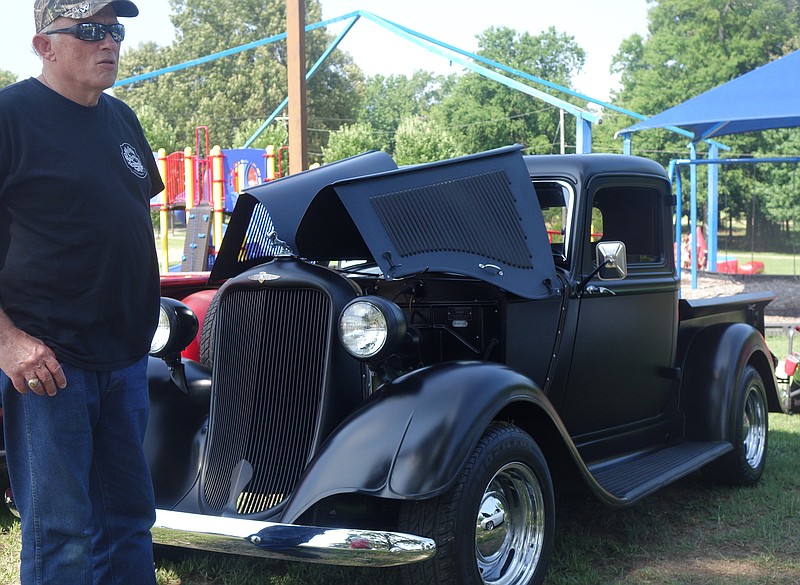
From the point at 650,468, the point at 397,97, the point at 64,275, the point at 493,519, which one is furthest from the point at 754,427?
the point at 397,97

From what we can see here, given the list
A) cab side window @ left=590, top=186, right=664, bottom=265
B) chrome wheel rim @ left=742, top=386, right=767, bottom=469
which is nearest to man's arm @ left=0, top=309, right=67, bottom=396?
Result: cab side window @ left=590, top=186, right=664, bottom=265

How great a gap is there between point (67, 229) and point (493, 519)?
1.83m

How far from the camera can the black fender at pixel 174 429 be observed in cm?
370

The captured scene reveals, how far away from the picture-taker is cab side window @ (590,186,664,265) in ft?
16.4

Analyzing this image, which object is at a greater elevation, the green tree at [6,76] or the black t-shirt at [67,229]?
the green tree at [6,76]

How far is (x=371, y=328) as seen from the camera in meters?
3.35

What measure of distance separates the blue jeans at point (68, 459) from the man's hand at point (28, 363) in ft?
0.18

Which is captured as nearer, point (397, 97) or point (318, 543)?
point (318, 543)

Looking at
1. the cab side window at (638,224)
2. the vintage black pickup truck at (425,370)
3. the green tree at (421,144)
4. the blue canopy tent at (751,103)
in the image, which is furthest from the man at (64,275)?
the green tree at (421,144)

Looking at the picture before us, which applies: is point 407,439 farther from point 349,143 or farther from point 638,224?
point 349,143

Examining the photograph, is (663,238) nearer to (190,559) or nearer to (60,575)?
(190,559)

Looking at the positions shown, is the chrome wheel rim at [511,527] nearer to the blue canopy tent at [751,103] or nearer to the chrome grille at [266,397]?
the chrome grille at [266,397]

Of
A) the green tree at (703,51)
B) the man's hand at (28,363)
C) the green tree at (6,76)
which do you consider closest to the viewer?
the man's hand at (28,363)

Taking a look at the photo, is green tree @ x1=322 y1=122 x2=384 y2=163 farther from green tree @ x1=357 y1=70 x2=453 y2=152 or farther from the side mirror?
the side mirror
